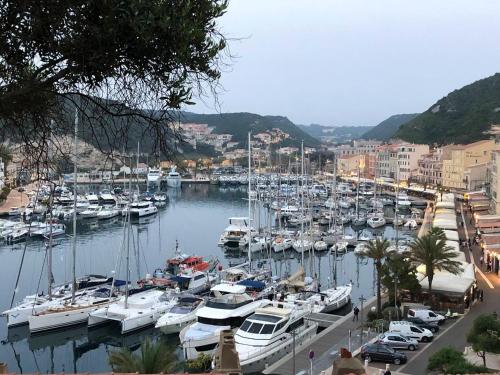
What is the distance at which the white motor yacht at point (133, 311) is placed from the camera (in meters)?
22.8

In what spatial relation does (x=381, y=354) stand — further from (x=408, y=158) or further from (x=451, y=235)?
(x=408, y=158)

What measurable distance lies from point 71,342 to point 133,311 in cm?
253

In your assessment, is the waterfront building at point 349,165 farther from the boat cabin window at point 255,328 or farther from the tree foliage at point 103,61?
the tree foliage at point 103,61

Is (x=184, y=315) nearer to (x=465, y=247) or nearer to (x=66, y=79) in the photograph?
(x=66, y=79)

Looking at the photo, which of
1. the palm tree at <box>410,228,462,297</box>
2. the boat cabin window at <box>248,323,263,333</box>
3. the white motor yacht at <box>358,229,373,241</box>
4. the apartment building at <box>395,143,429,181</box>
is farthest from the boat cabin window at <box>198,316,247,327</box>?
the apartment building at <box>395,143,429,181</box>

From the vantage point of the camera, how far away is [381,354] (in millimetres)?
16344

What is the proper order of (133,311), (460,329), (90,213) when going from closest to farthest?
(460,329), (133,311), (90,213)

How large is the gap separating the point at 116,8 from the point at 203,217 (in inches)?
2332

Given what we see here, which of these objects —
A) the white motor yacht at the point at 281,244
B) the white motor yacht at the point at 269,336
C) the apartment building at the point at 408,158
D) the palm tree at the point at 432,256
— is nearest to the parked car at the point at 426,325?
the palm tree at the point at 432,256

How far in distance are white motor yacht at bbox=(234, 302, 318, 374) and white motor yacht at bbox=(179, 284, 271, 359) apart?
1157 millimetres

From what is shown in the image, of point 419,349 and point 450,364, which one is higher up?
point 450,364

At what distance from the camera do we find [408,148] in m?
93.2

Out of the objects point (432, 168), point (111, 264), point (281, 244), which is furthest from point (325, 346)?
point (432, 168)

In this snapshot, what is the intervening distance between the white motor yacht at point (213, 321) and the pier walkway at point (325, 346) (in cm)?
257
